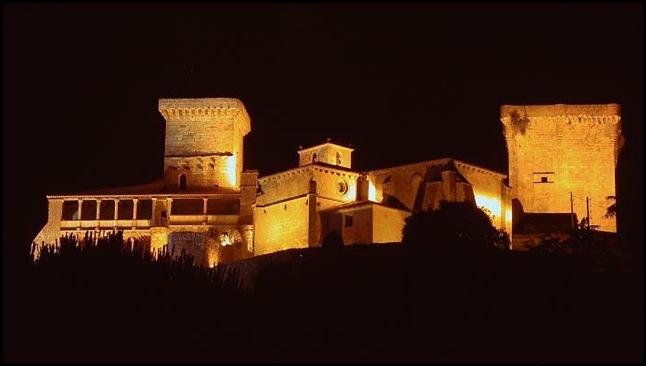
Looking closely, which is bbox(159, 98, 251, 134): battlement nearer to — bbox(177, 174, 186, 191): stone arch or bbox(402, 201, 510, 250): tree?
bbox(177, 174, 186, 191): stone arch

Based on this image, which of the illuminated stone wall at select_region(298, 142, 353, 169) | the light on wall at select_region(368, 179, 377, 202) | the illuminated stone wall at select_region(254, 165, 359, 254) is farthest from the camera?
the illuminated stone wall at select_region(298, 142, 353, 169)

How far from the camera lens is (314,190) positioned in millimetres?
57219

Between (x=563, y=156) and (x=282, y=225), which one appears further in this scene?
(x=563, y=156)

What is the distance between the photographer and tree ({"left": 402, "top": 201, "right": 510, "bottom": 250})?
51969mm

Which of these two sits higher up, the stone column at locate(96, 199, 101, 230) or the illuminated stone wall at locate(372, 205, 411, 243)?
the stone column at locate(96, 199, 101, 230)

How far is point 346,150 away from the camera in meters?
64.5

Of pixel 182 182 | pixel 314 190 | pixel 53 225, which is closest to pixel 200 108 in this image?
pixel 182 182

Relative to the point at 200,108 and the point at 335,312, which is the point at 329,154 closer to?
the point at 200,108

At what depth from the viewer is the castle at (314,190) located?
57.4 meters

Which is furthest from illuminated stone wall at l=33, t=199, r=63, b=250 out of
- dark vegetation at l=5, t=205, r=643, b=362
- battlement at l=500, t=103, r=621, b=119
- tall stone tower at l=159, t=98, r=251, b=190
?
battlement at l=500, t=103, r=621, b=119

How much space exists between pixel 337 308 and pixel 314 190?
54.4 ft

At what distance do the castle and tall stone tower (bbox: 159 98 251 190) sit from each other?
0.19ft

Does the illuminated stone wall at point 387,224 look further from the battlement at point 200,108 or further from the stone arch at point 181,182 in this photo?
the battlement at point 200,108

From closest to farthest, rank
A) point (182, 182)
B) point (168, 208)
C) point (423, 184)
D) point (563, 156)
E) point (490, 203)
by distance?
point (423, 184), point (490, 203), point (168, 208), point (563, 156), point (182, 182)
